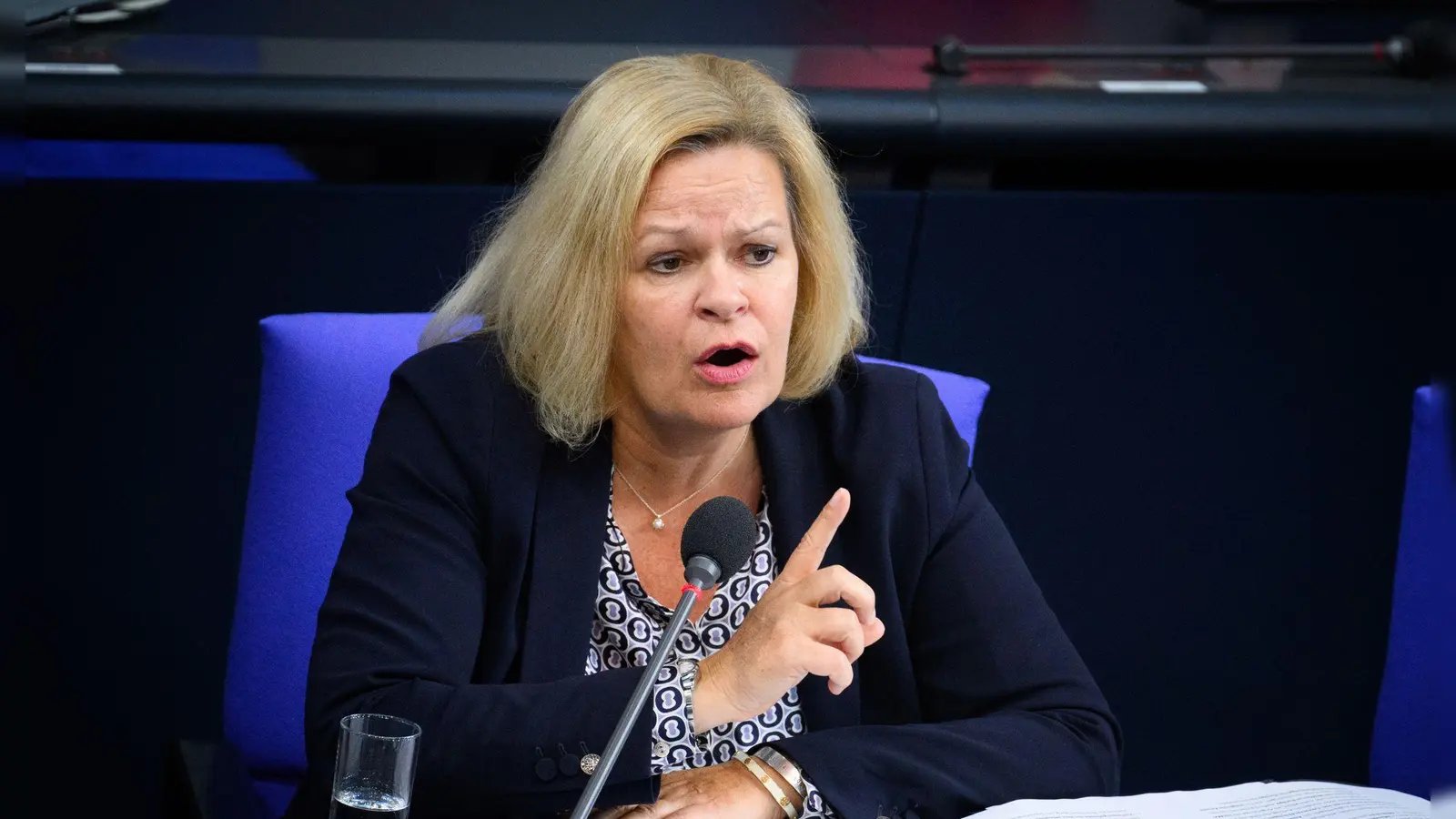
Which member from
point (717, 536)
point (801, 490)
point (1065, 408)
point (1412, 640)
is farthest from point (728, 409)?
point (1065, 408)

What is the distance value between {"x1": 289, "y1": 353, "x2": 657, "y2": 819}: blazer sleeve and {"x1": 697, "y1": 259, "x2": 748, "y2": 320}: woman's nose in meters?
0.24

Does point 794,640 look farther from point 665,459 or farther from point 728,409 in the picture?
point 665,459

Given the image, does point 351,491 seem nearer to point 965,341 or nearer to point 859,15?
point 965,341

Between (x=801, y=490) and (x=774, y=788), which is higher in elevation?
(x=801, y=490)

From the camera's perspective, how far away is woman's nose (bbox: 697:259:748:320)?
4.82ft

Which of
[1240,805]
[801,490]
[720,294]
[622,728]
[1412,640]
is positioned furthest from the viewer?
[1412,640]

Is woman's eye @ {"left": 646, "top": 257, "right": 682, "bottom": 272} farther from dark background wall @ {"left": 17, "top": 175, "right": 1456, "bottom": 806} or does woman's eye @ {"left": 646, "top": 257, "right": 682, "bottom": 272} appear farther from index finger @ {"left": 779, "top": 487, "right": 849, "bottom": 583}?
dark background wall @ {"left": 17, "top": 175, "right": 1456, "bottom": 806}

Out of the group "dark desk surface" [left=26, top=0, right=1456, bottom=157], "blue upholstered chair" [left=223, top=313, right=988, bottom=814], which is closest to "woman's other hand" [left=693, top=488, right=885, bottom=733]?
"blue upholstered chair" [left=223, top=313, right=988, bottom=814]

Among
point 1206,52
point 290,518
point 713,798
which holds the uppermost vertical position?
point 1206,52

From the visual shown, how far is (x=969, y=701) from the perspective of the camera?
1.52 m

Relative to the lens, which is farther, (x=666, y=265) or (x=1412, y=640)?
(x=1412, y=640)

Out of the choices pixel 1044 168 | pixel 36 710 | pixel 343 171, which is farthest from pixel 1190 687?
pixel 36 710

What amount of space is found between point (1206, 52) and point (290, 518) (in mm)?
1555

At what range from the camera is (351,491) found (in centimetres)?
150
